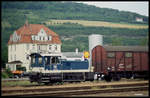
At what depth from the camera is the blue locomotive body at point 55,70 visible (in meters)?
24.3

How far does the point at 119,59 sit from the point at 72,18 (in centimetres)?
9692

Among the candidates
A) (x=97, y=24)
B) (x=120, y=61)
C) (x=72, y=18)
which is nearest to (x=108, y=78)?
(x=120, y=61)

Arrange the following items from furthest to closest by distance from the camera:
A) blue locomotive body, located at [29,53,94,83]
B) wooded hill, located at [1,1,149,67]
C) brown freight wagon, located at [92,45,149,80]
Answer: wooded hill, located at [1,1,149,67]
brown freight wagon, located at [92,45,149,80]
blue locomotive body, located at [29,53,94,83]

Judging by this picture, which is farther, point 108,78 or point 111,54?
point 111,54

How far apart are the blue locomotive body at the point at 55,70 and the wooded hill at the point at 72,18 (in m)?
49.4

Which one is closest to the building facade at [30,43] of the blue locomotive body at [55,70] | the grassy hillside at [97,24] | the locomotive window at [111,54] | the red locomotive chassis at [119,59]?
the red locomotive chassis at [119,59]

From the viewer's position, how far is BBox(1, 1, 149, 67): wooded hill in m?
95.7

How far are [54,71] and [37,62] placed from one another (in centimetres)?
164

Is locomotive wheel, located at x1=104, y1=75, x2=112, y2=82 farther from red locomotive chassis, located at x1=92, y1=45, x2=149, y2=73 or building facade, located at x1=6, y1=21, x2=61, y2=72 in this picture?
building facade, located at x1=6, y1=21, x2=61, y2=72

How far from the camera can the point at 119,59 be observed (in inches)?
1193

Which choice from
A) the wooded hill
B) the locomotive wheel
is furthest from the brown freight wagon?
the wooded hill

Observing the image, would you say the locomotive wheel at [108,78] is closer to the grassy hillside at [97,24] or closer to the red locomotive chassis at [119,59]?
the red locomotive chassis at [119,59]

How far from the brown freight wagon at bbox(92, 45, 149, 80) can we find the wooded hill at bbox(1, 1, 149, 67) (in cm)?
4689

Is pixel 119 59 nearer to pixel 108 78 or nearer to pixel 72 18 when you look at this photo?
pixel 108 78
